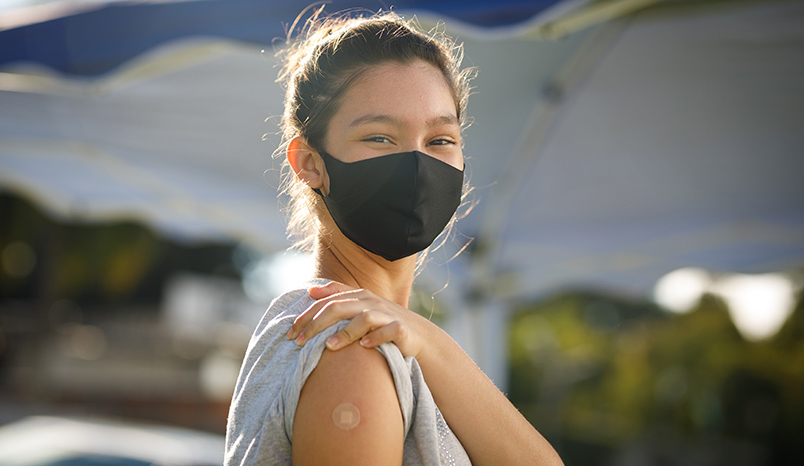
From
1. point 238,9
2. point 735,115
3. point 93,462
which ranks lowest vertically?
point 93,462

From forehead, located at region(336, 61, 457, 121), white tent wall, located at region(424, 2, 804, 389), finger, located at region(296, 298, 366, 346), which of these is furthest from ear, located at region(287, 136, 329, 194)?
white tent wall, located at region(424, 2, 804, 389)

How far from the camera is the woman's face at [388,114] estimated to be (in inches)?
49.8

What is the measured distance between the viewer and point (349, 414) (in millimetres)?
961

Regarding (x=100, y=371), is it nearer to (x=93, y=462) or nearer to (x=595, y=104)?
(x=93, y=462)

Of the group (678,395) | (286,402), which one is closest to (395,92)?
(286,402)

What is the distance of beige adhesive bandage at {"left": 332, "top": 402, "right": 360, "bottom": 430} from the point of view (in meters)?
0.96

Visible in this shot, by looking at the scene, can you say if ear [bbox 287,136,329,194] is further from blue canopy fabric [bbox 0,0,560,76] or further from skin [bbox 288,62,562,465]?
blue canopy fabric [bbox 0,0,560,76]

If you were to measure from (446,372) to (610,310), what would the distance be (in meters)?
13.8

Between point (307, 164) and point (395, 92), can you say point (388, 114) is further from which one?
point (307, 164)

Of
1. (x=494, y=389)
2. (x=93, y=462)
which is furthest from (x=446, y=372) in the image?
(x=93, y=462)

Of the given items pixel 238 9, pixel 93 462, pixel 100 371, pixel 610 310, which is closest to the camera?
pixel 238 9

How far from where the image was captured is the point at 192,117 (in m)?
3.06

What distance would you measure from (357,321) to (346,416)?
155mm

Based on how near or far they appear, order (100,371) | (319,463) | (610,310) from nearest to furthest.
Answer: (319,463), (100,371), (610,310)
